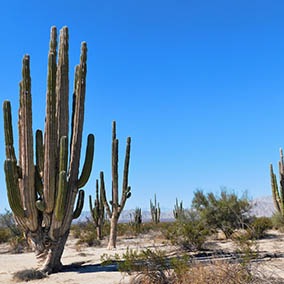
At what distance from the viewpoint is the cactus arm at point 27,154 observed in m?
8.23

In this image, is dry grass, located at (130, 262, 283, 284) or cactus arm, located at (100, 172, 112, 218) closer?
dry grass, located at (130, 262, 283, 284)

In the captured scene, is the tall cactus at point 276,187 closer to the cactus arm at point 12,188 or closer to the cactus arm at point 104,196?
the cactus arm at point 104,196

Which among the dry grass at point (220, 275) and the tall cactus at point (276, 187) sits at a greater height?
the tall cactus at point (276, 187)

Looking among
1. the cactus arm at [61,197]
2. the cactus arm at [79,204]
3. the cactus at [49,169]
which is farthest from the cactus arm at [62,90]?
the cactus arm at [79,204]

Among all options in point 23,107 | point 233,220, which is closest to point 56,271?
point 23,107

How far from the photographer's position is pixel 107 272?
26.7 feet

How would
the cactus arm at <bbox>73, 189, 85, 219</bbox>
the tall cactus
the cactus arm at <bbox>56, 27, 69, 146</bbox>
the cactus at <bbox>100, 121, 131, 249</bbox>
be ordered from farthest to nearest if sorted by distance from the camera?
1. the tall cactus
2. the cactus at <bbox>100, 121, 131, 249</bbox>
3. the cactus arm at <bbox>73, 189, 85, 219</bbox>
4. the cactus arm at <bbox>56, 27, 69, 146</bbox>

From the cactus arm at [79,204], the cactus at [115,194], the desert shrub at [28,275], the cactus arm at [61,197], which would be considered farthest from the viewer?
the cactus at [115,194]

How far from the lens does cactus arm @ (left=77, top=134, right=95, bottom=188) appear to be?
29.4 ft

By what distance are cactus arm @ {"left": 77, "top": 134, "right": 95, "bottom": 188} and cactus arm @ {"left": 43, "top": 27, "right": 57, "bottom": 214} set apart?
2.87 feet

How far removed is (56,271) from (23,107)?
4447mm

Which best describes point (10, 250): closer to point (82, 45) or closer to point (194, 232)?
point (194, 232)

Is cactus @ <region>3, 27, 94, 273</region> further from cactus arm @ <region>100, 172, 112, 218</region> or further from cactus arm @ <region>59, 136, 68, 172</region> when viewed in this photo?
cactus arm @ <region>100, 172, 112, 218</region>

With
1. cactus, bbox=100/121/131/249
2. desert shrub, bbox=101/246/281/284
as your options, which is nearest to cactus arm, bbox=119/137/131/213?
cactus, bbox=100/121/131/249
